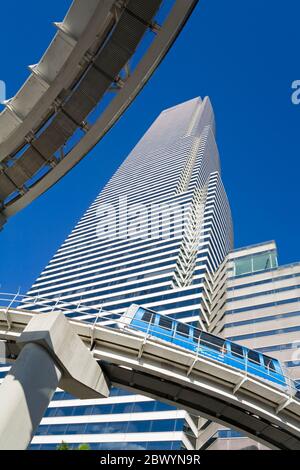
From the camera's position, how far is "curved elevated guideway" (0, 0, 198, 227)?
29.1 feet

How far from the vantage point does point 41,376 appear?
1213cm

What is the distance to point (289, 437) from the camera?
53.4 feet

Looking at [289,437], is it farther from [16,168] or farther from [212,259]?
[212,259]

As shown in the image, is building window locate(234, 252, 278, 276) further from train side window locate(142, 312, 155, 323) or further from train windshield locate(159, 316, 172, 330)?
train side window locate(142, 312, 155, 323)

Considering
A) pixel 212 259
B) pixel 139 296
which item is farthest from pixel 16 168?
pixel 212 259

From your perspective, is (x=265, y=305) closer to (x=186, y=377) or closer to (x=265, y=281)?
(x=265, y=281)

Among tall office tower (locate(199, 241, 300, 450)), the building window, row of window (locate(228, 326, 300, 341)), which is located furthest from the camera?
the building window

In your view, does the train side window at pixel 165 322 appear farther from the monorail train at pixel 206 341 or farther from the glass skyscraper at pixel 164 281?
the glass skyscraper at pixel 164 281

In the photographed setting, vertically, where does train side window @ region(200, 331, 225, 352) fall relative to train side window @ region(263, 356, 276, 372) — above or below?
below

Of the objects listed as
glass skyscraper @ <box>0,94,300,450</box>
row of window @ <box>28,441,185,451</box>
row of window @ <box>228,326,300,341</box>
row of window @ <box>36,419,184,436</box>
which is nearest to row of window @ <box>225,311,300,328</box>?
glass skyscraper @ <box>0,94,300,450</box>

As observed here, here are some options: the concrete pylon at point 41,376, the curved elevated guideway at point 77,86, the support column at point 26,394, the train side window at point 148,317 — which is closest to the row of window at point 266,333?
the train side window at point 148,317

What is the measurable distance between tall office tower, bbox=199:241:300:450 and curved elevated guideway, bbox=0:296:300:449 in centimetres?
2775

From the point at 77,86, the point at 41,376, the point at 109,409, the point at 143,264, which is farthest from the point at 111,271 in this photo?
the point at 77,86

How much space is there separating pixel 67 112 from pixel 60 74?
1127 millimetres
